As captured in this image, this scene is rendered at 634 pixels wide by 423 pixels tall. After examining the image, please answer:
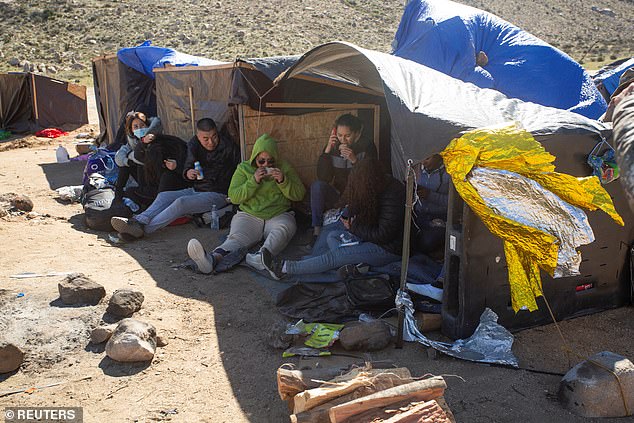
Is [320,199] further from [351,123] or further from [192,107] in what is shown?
[192,107]

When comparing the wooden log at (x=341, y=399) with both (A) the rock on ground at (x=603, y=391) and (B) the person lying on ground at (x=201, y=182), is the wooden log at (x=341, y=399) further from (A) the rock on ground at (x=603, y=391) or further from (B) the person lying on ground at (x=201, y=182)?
(B) the person lying on ground at (x=201, y=182)

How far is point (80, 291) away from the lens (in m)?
4.35

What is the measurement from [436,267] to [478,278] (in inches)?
36.7

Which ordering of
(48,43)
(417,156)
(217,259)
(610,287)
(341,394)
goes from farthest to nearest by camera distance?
(48,43) → (217,259) → (610,287) → (417,156) → (341,394)

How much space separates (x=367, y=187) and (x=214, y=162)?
2.58m

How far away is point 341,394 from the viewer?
2.80 m

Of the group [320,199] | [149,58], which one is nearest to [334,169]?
[320,199]

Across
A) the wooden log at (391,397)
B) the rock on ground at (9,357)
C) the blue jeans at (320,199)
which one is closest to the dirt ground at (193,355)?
the rock on ground at (9,357)

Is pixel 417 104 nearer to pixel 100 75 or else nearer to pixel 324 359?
pixel 324 359

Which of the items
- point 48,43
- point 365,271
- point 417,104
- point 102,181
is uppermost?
point 417,104

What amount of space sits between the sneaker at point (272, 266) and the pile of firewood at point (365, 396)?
1.95 m

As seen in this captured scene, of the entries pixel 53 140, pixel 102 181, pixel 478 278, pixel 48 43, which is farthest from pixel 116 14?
pixel 478 278

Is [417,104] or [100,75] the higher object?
[417,104]

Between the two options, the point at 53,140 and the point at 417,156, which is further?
the point at 53,140
